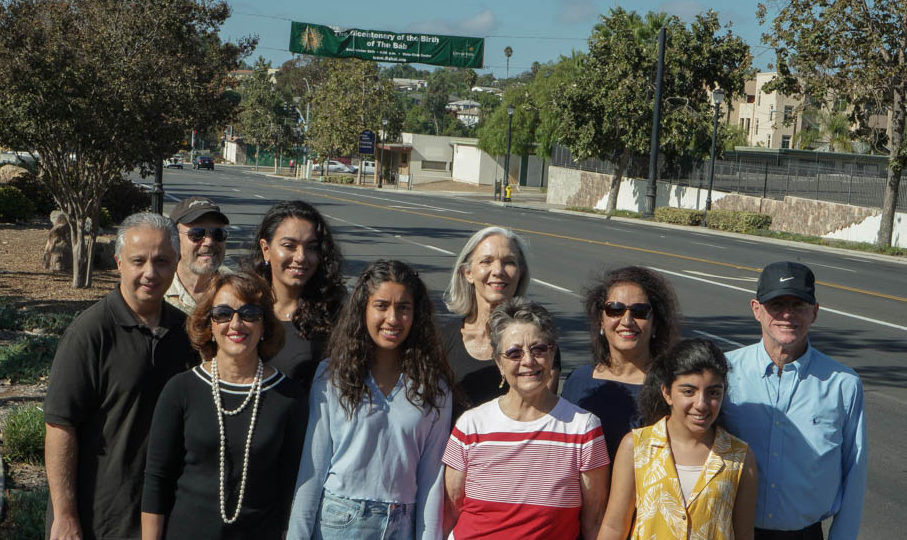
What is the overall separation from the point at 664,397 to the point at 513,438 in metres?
0.54

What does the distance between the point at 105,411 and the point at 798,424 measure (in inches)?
97.3

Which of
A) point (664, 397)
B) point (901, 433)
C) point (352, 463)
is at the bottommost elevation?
point (901, 433)

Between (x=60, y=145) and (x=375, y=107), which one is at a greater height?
(x=375, y=107)

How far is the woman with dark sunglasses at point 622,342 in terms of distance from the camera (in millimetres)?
3621

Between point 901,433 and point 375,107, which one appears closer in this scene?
point 901,433

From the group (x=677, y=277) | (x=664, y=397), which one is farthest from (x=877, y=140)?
(x=664, y=397)

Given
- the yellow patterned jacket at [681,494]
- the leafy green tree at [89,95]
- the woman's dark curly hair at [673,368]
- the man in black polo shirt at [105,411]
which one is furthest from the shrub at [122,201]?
the yellow patterned jacket at [681,494]

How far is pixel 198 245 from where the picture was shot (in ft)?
16.0

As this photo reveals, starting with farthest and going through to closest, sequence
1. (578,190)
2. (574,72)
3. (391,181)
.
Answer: (391,181), (574,72), (578,190)

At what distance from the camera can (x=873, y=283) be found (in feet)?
64.8

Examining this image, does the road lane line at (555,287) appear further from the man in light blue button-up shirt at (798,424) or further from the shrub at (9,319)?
the man in light blue button-up shirt at (798,424)

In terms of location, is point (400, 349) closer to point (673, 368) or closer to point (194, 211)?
point (673, 368)

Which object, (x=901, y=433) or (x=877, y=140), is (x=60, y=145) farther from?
(x=877, y=140)

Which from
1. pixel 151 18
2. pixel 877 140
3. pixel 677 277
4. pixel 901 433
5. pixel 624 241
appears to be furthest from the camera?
pixel 877 140
